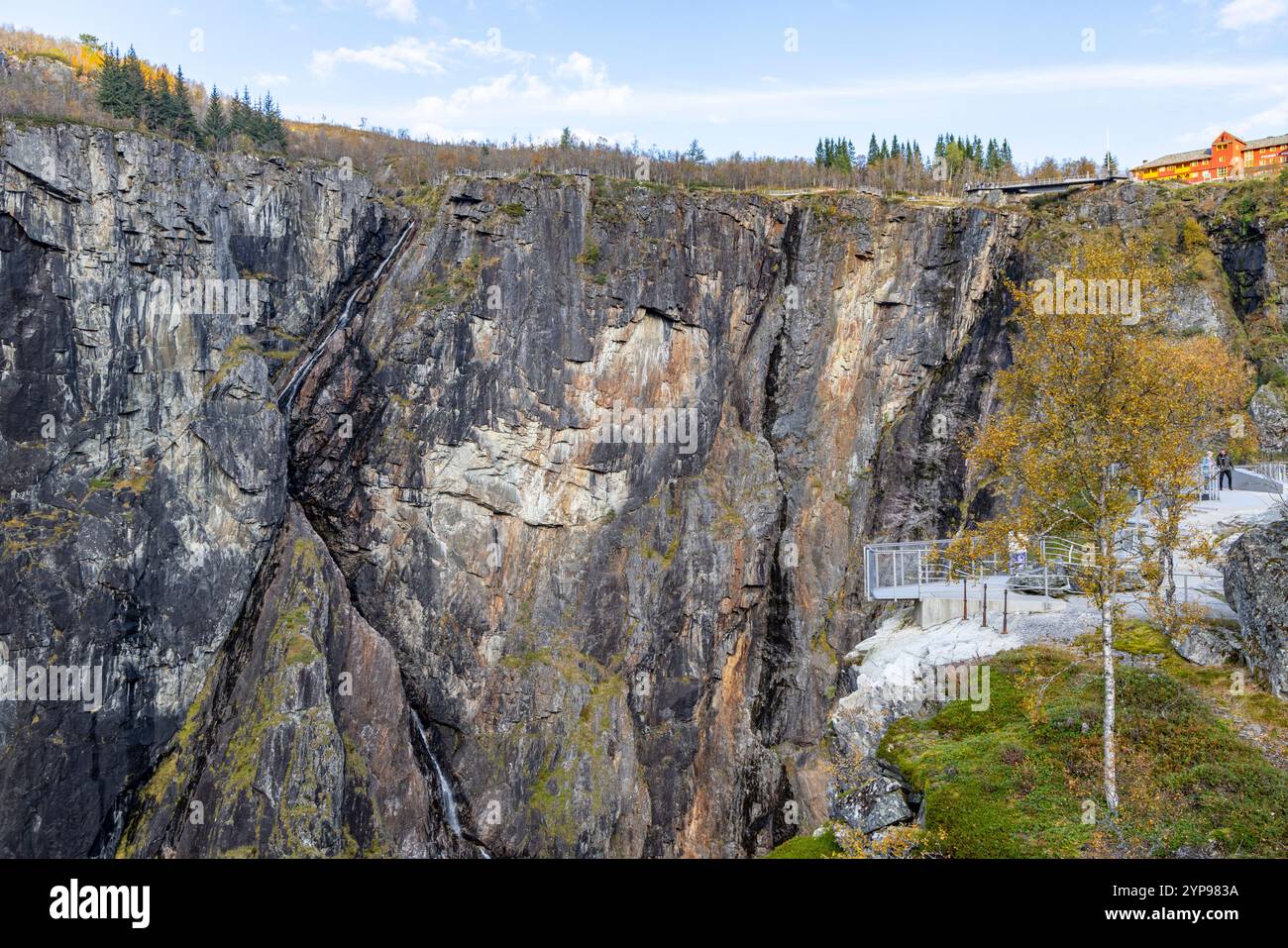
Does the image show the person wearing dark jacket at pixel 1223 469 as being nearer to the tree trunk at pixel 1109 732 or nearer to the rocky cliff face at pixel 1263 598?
the rocky cliff face at pixel 1263 598

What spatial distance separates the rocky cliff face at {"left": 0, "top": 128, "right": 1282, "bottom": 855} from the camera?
32875mm

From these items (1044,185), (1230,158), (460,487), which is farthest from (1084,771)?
(1230,158)

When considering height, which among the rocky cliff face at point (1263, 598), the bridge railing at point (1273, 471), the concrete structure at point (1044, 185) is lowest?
the rocky cliff face at point (1263, 598)

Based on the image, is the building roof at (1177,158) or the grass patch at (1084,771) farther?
the building roof at (1177,158)

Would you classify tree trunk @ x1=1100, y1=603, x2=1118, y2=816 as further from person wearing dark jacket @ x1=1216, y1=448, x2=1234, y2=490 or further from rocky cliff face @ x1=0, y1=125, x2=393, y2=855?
rocky cliff face @ x1=0, y1=125, x2=393, y2=855

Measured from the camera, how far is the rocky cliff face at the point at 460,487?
3288cm

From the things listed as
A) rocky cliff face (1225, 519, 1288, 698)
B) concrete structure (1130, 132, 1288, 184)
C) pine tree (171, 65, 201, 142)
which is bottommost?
rocky cliff face (1225, 519, 1288, 698)

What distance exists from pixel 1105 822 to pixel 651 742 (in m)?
29.4

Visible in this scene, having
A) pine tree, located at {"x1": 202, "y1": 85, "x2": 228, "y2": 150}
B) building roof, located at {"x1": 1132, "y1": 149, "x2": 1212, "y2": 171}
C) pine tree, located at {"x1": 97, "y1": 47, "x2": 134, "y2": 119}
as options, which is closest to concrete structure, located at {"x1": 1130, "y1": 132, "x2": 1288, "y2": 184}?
building roof, located at {"x1": 1132, "y1": 149, "x2": 1212, "y2": 171}

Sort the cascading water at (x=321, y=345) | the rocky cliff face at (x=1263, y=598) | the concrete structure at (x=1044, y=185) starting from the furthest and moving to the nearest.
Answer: the concrete structure at (x=1044, y=185)
the cascading water at (x=321, y=345)
the rocky cliff face at (x=1263, y=598)

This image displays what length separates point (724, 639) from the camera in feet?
134

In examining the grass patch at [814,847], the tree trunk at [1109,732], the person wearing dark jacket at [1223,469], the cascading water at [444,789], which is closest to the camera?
the tree trunk at [1109,732]

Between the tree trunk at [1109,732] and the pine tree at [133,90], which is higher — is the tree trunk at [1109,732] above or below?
below

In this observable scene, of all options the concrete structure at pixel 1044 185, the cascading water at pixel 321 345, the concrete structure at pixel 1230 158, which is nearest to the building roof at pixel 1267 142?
the concrete structure at pixel 1230 158
